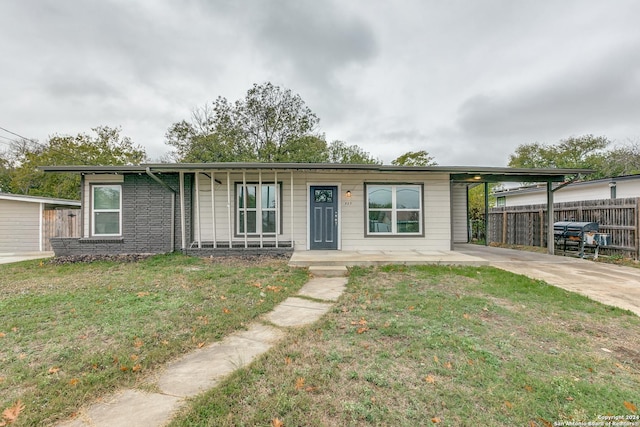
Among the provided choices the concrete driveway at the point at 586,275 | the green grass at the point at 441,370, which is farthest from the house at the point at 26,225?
the concrete driveway at the point at 586,275

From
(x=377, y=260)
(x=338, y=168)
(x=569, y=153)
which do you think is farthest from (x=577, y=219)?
(x=569, y=153)

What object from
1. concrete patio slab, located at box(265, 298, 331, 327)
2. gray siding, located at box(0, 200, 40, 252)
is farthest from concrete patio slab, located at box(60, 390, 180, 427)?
gray siding, located at box(0, 200, 40, 252)

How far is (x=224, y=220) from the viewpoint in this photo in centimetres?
810

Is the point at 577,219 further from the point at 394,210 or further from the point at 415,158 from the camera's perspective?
the point at 415,158

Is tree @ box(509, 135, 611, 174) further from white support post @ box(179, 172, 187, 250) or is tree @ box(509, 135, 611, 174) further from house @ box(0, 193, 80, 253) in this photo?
house @ box(0, 193, 80, 253)

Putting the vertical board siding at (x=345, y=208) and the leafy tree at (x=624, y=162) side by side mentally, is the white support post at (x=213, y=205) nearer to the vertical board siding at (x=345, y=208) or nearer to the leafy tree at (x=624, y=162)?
the vertical board siding at (x=345, y=208)

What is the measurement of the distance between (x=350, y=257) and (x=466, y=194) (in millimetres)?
7019

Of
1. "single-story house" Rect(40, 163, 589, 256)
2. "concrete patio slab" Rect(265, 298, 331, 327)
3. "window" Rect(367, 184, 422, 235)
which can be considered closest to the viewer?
"concrete patio slab" Rect(265, 298, 331, 327)

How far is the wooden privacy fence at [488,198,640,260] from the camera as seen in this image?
23.8 feet

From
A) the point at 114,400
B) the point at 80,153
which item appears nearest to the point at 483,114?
the point at 114,400

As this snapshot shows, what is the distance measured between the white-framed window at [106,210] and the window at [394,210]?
7.41m

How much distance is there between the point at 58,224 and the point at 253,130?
10710mm

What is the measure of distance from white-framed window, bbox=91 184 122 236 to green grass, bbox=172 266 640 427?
303 inches

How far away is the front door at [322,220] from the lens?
808cm
